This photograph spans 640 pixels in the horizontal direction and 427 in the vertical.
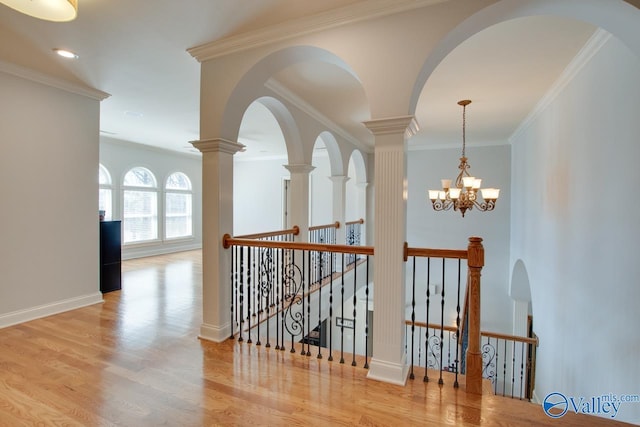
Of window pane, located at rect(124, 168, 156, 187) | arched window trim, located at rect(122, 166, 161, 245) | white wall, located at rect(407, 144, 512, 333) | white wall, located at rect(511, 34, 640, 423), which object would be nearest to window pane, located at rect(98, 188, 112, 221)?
arched window trim, located at rect(122, 166, 161, 245)

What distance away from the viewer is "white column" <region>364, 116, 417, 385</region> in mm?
2287

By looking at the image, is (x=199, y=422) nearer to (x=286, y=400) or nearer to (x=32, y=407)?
(x=286, y=400)

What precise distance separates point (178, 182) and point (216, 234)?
671 centimetres

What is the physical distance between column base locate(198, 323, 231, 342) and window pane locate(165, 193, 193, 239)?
6241mm

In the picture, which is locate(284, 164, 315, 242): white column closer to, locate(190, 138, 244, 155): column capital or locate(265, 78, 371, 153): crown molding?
locate(265, 78, 371, 153): crown molding

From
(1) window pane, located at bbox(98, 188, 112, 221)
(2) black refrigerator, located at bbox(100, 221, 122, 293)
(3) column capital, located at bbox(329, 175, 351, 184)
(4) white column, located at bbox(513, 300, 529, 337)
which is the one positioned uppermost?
(3) column capital, located at bbox(329, 175, 351, 184)

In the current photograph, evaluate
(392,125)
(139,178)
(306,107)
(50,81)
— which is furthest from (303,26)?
(139,178)

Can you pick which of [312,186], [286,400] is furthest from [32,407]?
[312,186]

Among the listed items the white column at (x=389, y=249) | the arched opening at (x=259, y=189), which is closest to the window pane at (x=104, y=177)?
the arched opening at (x=259, y=189)

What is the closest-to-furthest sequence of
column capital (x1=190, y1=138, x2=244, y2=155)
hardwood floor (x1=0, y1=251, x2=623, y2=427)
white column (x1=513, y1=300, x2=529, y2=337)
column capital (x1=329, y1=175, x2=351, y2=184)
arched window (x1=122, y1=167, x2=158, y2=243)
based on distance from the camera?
hardwood floor (x1=0, y1=251, x2=623, y2=427)
column capital (x1=190, y1=138, x2=244, y2=155)
column capital (x1=329, y1=175, x2=351, y2=184)
white column (x1=513, y1=300, x2=529, y2=337)
arched window (x1=122, y1=167, x2=158, y2=243)

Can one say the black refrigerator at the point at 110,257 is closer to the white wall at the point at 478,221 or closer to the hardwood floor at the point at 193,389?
the hardwood floor at the point at 193,389

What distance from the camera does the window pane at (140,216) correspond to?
749cm

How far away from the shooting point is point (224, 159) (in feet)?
9.96

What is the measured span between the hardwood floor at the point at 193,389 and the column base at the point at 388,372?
52 mm
